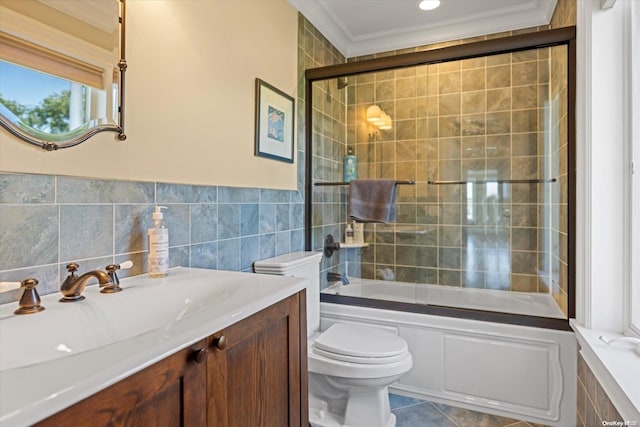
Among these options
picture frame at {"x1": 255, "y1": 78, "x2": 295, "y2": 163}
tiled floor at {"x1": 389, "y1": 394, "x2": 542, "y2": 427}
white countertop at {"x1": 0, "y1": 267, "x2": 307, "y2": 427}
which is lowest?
tiled floor at {"x1": 389, "y1": 394, "x2": 542, "y2": 427}

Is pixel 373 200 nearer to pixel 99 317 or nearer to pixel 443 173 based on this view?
pixel 443 173

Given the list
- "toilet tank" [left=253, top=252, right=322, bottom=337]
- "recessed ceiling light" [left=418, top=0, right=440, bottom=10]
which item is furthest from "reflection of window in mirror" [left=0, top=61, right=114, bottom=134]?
"recessed ceiling light" [left=418, top=0, right=440, bottom=10]

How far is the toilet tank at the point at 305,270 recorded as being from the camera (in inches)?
72.6

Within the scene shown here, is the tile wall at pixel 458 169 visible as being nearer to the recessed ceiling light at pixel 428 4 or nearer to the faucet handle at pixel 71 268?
the recessed ceiling light at pixel 428 4

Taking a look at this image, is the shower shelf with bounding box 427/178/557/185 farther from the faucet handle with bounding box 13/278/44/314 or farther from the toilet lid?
the faucet handle with bounding box 13/278/44/314

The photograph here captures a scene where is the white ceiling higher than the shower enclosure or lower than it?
higher

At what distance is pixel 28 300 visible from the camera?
839 millimetres

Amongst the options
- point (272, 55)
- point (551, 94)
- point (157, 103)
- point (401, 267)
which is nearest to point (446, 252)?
point (401, 267)

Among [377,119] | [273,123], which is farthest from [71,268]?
[377,119]

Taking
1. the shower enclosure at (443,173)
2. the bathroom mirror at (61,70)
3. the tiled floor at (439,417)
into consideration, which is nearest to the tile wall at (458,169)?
the shower enclosure at (443,173)

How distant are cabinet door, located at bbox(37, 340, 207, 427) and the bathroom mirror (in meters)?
0.73

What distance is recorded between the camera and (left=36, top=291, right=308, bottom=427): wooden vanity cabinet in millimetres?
565

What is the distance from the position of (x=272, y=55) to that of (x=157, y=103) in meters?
0.99

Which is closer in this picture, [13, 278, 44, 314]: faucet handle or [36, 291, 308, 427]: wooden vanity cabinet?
[36, 291, 308, 427]: wooden vanity cabinet
